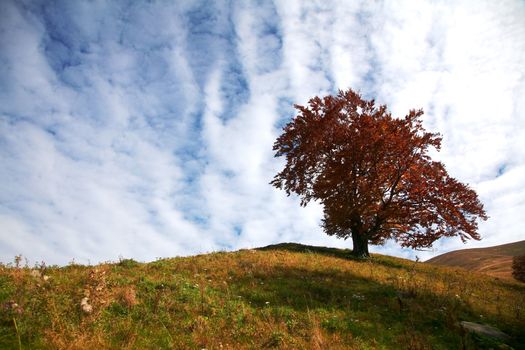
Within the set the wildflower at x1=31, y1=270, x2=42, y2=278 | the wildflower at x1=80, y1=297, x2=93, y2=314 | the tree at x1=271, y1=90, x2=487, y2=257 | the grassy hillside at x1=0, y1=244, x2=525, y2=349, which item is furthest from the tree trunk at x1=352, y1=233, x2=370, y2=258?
the wildflower at x1=80, y1=297, x2=93, y2=314

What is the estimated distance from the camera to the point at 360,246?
26266mm

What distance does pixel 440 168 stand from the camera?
78.4ft

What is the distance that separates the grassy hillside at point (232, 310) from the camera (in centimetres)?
783

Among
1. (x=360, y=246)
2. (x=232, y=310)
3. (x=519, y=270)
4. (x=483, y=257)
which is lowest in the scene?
(x=232, y=310)

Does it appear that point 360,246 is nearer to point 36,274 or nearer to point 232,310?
point 232,310

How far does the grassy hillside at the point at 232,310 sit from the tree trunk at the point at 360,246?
8.79 m

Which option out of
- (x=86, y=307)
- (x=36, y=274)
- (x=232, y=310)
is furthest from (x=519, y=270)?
(x=36, y=274)

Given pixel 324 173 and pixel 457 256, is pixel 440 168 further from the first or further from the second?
pixel 457 256

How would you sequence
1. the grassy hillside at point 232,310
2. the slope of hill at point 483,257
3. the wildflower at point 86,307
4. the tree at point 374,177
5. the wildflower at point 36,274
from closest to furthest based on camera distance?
the grassy hillside at point 232,310, the wildflower at point 86,307, the wildflower at point 36,274, the tree at point 374,177, the slope of hill at point 483,257

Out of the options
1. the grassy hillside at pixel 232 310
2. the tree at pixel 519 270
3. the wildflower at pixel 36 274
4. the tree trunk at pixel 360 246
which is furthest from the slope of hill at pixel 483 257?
the wildflower at pixel 36 274

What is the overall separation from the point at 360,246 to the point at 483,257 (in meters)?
72.4

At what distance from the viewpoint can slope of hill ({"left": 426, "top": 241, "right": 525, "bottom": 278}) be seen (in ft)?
233

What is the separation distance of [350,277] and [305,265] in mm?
2850

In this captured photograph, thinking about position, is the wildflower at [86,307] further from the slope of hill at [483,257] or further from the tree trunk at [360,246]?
the slope of hill at [483,257]
